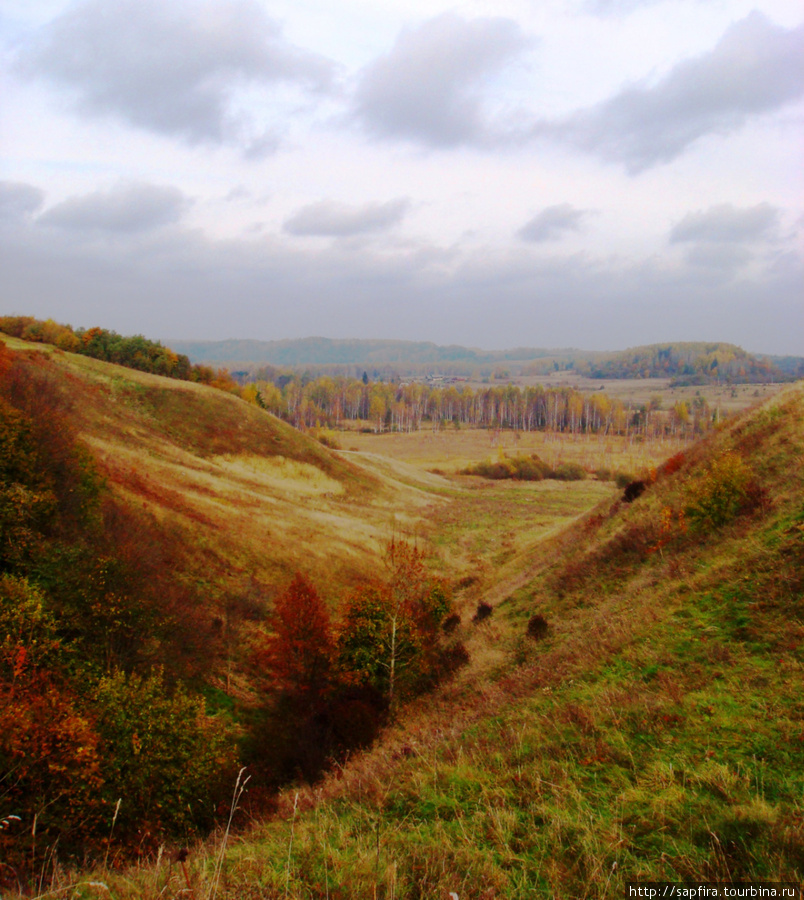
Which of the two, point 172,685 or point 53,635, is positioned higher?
point 53,635

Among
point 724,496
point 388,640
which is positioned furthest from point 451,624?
point 724,496

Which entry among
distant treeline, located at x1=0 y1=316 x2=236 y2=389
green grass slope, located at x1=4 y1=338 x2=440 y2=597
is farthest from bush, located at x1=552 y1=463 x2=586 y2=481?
distant treeline, located at x1=0 y1=316 x2=236 y2=389

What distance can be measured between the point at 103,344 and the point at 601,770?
3646 inches

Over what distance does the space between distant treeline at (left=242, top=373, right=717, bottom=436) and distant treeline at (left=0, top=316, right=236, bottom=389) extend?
219 ft

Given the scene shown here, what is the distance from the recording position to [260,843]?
774 centimetres

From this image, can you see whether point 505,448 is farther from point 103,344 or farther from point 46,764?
point 46,764

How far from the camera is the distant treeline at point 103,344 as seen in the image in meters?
78.3

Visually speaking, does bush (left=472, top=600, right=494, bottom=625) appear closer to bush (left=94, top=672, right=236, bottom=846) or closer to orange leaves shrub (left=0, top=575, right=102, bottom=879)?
bush (left=94, top=672, right=236, bottom=846)

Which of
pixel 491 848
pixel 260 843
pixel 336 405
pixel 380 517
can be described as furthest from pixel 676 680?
pixel 336 405

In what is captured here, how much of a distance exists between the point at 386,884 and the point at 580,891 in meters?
2.11

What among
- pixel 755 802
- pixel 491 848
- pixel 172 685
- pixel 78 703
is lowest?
pixel 172 685

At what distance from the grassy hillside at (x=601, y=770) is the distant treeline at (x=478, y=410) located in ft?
459

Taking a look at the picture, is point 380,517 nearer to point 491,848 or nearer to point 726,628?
point 726,628

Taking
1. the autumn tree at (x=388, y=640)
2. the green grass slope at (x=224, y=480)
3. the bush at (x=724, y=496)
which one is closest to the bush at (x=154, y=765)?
the autumn tree at (x=388, y=640)
